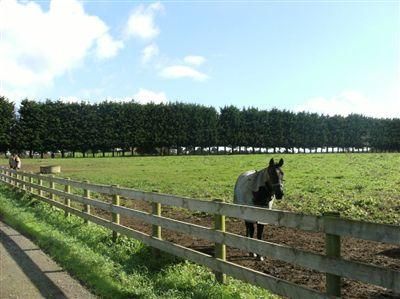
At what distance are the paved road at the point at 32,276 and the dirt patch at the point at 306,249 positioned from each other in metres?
3.07

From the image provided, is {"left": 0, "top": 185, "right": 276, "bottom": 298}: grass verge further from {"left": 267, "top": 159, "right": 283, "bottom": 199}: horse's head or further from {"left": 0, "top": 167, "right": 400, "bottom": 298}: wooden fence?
{"left": 267, "top": 159, "right": 283, "bottom": 199}: horse's head

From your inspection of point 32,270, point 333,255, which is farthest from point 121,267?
point 333,255

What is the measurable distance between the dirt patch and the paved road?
307 cm

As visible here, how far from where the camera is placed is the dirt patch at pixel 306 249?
7.56 meters

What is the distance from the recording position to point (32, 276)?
845 cm

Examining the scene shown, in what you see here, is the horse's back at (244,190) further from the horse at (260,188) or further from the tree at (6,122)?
the tree at (6,122)

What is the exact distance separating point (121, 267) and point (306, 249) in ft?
13.0

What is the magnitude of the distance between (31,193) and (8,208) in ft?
A: 7.92

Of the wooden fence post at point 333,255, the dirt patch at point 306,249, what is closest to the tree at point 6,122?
the dirt patch at point 306,249

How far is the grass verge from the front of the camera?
7078 mm

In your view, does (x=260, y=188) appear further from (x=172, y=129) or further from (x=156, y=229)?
(x=172, y=129)

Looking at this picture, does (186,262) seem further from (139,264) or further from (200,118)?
(200,118)

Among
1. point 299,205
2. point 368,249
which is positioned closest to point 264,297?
point 368,249

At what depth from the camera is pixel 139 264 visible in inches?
351
